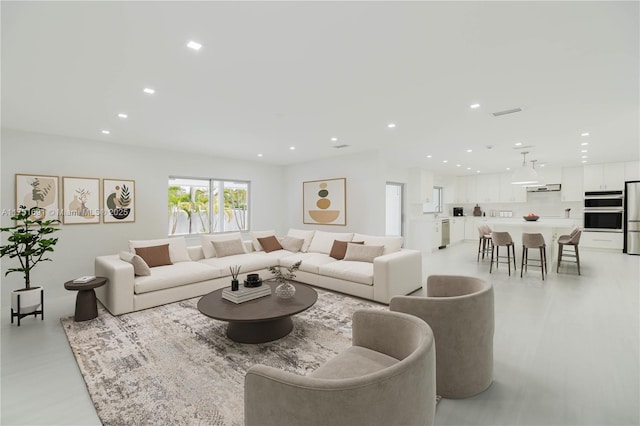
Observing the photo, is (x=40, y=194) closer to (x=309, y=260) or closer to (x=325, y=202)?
(x=309, y=260)

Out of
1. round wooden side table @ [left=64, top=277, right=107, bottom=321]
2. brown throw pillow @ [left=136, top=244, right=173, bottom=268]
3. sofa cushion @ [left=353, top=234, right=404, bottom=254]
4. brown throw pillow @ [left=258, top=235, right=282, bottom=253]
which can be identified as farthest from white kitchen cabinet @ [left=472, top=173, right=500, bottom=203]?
round wooden side table @ [left=64, top=277, right=107, bottom=321]

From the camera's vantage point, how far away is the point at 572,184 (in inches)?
344

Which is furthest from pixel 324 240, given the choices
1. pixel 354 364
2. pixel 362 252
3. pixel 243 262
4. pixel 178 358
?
pixel 354 364

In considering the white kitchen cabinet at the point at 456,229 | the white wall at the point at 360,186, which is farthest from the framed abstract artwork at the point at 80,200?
the white kitchen cabinet at the point at 456,229

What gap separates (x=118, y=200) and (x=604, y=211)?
11.8 metres

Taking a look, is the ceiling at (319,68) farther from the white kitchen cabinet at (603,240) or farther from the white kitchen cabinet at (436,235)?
the white kitchen cabinet at (603,240)

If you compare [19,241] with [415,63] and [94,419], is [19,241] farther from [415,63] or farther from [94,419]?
[415,63]

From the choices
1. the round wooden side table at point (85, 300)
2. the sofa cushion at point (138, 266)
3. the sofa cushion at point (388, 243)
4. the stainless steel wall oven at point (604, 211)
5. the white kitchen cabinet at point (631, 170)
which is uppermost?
the white kitchen cabinet at point (631, 170)

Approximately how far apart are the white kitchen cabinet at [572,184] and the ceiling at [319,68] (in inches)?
182

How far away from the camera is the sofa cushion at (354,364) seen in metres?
1.62

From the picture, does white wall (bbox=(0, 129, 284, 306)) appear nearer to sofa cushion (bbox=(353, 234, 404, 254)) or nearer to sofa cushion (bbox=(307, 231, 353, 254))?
sofa cushion (bbox=(307, 231, 353, 254))

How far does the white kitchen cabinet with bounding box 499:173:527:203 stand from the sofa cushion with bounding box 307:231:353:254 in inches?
278

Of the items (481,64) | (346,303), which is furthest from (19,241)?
(481,64)

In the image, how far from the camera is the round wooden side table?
11.2ft
